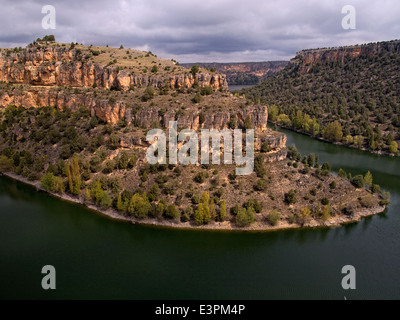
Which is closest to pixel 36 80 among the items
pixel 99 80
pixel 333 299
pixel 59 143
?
pixel 99 80

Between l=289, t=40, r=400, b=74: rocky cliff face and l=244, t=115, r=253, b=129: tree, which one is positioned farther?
l=289, t=40, r=400, b=74: rocky cliff face

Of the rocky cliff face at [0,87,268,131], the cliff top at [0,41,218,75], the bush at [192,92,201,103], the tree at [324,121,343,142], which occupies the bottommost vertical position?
the tree at [324,121,343,142]

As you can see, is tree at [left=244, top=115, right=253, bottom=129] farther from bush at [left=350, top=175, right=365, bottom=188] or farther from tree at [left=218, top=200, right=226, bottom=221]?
bush at [left=350, top=175, right=365, bottom=188]

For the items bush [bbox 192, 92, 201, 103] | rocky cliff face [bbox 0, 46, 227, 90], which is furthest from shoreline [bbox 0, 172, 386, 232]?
A: rocky cliff face [bbox 0, 46, 227, 90]

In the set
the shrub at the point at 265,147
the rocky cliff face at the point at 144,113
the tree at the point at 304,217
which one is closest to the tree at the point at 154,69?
the rocky cliff face at the point at 144,113

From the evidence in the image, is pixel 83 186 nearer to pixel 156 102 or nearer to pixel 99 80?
pixel 156 102

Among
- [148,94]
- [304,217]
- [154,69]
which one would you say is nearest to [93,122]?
[148,94]
